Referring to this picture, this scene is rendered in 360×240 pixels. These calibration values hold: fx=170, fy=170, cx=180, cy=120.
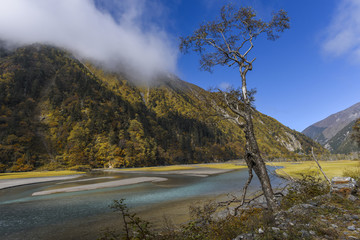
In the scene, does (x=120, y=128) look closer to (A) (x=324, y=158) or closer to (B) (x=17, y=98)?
(B) (x=17, y=98)

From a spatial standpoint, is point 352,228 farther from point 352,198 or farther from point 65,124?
point 65,124

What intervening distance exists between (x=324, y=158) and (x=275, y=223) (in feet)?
642

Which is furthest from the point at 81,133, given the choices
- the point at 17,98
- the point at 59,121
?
the point at 17,98

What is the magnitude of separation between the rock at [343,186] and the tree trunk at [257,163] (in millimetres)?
4039

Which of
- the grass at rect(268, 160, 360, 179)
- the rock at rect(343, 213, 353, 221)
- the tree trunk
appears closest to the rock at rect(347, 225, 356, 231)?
the rock at rect(343, 213, 353, 221)

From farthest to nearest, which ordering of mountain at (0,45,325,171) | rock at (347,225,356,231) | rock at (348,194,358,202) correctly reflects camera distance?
mountain at (0,45,325,171), rock at (348,194,358,202), rock at (347,225,356,231)

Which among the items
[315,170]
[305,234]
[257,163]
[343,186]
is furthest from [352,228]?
[315,170]

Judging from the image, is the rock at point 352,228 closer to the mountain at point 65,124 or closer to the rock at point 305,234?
the rock at point 305,234

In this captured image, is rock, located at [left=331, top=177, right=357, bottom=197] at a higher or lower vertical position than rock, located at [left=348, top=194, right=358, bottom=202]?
higher

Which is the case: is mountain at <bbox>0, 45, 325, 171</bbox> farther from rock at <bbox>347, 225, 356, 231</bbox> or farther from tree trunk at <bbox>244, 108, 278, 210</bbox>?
rock at <bbox>347, 225, 356, 231</bbox>

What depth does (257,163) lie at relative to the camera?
22.5 feet

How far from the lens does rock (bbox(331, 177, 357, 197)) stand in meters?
7.83

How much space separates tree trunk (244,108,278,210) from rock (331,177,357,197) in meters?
4.04

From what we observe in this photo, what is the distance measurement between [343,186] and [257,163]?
4966 mm
